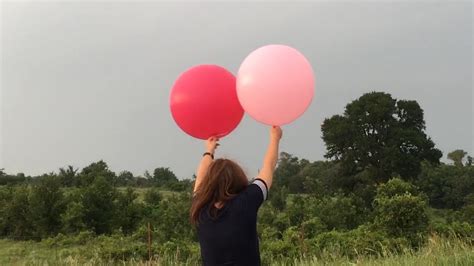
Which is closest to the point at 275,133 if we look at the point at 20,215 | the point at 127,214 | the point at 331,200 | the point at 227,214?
the point at 227,214

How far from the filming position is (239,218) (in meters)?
2.25

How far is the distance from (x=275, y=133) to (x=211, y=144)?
0.51 meters

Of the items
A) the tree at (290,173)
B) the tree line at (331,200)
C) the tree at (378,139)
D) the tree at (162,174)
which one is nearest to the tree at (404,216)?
the tree line at (331,200)

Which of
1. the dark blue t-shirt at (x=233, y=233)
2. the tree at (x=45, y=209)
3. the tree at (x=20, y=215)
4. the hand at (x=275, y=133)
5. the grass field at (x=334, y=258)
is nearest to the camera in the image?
the dark blue t-shirt at (x=233, y=233)

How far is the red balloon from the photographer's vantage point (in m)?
3.38

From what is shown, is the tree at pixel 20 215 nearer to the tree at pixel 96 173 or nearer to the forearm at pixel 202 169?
the tree at pixel 96 173

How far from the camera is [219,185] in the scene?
2311 millimetres

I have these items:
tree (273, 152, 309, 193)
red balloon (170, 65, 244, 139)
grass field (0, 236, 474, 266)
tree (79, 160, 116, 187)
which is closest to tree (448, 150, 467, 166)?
tree (273, 152, 309, 193)

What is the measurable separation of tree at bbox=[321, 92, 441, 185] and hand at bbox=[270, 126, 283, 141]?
2805 centimetres

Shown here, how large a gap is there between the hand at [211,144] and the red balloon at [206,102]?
14cm

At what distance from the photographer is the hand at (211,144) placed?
3138mm

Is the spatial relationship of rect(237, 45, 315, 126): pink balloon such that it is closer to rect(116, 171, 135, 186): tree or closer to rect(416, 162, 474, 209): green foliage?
rect(416, 162, 474, 209): green foliage

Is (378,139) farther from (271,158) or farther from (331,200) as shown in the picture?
(271,158)

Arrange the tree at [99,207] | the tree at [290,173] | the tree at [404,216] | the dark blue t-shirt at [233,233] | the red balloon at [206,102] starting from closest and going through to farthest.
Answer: the dark blue t-shirt at [233,233] < the red balloon at [206,102] < the tree at [404,216] < the tree at [99,207] < the tree at [290,173]
